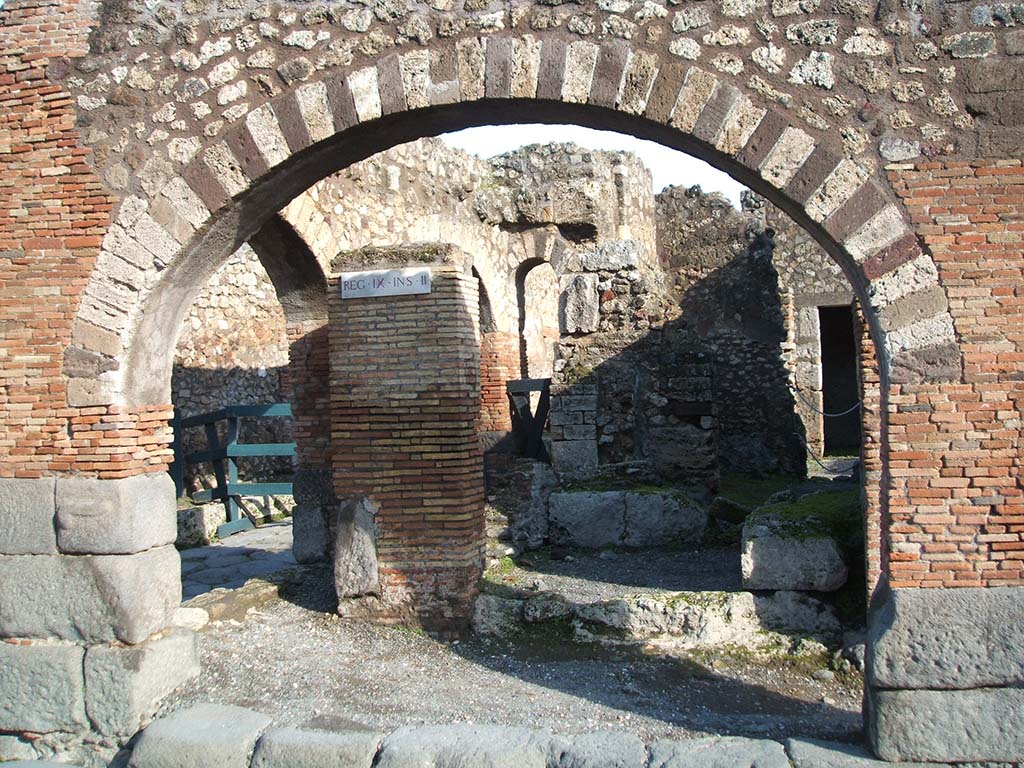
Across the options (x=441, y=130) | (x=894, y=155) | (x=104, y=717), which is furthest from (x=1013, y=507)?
(x=104, y=717)

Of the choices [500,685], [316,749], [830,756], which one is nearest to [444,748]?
[316,749]

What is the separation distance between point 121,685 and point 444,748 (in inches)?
77.7

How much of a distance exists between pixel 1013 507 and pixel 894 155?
1.67 metres

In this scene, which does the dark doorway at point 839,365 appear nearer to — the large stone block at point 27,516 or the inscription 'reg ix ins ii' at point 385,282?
the inscription 'reg ix ins ii' at point 385,282

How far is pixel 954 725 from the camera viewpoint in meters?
3.79

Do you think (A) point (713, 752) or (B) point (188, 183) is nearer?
(A) point (713, 752)

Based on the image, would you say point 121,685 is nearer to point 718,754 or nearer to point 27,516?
point 27,516

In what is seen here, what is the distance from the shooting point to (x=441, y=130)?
5.04 m

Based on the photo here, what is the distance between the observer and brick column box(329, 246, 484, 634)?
6.38 meters

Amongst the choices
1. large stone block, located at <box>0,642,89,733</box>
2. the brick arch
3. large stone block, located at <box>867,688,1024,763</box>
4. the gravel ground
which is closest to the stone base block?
the gravel ground

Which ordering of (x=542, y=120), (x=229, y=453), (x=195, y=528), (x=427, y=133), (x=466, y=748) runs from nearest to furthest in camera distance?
1. (x=466, y=748)
2. (x=542, y=120)
3. (x=427, y=133)
4. (x=195, y=528)
5. (x=229, y=453)

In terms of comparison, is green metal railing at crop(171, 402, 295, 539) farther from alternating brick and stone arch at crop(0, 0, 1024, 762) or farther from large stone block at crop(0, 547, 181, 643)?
large stone block at crop(0, 547, 181, 643)

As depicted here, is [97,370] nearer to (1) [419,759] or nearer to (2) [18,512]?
(2) [18,512]

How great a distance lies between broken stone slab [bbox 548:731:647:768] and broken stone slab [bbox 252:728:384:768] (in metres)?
0.93
